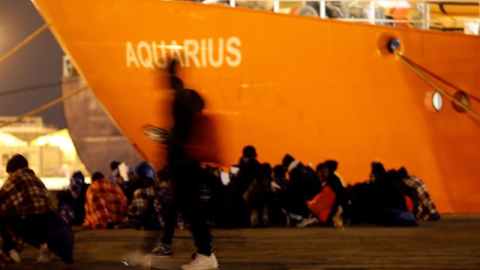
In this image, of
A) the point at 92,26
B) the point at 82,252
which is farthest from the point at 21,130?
the point at 82,252

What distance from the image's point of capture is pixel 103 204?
10.3 metres

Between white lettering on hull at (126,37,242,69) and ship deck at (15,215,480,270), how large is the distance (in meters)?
2.38

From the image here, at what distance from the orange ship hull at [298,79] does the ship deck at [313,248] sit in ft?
4.30

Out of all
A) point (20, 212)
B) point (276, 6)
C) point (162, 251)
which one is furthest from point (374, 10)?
point (20, 212)

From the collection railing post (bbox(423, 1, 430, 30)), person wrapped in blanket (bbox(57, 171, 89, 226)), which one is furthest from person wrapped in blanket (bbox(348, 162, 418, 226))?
person wrapped in blanket (bbox(57, 171, 89, 226))

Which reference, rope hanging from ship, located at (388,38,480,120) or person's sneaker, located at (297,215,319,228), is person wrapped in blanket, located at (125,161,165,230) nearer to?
person's sneaker, located at (297,215,319,228)

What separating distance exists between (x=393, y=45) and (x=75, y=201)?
15.1ft

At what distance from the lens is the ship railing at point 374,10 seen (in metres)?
11.7

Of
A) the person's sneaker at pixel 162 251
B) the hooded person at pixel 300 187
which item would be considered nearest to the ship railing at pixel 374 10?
the hooded person at pixel 300 187

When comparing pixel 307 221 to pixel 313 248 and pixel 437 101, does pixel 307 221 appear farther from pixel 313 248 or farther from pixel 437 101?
pixel 313 248

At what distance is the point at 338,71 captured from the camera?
11266 mm

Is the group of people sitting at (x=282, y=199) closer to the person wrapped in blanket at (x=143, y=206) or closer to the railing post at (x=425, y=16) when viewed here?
the person wrapped in blanket at (x=143, y=206)

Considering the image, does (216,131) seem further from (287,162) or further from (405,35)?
(405,35)

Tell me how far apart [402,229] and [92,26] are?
15.9 feet
